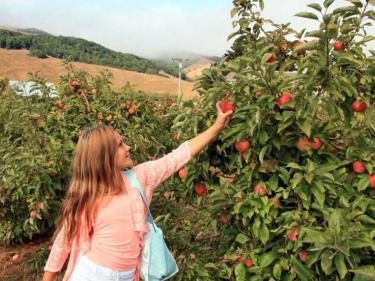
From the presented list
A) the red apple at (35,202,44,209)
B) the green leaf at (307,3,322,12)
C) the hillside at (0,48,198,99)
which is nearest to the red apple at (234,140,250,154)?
the green leaf at (307,3,322,12)

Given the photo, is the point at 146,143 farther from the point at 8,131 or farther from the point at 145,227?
the point at 145,227

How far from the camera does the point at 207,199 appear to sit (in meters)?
2.39

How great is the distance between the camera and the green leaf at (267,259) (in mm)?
2025

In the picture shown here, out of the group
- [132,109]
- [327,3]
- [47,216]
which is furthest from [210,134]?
[47,216]

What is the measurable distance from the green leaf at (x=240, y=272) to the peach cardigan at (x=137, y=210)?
439mm

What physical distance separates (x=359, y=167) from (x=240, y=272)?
2.21 ft

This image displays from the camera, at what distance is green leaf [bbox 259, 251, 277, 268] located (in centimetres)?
203

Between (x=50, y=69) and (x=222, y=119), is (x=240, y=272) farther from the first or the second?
(x=50, y=69)

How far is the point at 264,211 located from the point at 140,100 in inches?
94.3

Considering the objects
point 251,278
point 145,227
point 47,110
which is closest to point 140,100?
point 47,110

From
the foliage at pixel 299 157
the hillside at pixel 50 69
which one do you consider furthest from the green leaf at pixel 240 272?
the hillside at pixel 50 69

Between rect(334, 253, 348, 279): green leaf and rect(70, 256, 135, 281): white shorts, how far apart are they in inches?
37.5

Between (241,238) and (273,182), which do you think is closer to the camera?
(273,182)

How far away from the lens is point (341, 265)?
1.70 metres
